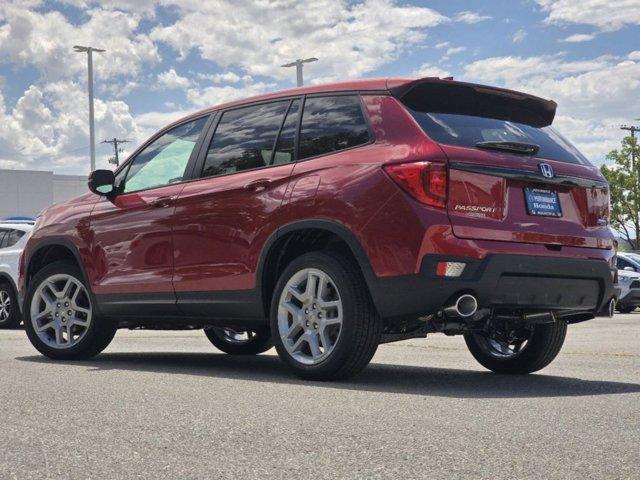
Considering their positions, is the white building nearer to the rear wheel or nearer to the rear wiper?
the rear wheel

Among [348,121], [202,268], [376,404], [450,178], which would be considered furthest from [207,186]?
[376,404]

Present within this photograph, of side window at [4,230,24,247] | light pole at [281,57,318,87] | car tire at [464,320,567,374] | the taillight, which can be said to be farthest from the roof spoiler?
light pole at [281,57,318,87]

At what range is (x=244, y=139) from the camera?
7.16 metres

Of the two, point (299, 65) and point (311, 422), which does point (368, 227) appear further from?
point (299, 65)

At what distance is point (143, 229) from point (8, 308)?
25.6ft

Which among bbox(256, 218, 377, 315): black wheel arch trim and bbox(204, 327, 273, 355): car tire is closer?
bbox(256, 218, 377, 315): black wheel arch trim

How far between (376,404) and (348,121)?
6.63 ft

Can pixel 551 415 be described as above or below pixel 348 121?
below

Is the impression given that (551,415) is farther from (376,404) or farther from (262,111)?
(262,111)

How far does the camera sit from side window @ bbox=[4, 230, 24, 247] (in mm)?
15184

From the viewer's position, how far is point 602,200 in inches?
262

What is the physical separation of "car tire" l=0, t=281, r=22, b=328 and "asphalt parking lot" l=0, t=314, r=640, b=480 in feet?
23.2

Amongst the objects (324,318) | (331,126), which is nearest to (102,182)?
(331,126)

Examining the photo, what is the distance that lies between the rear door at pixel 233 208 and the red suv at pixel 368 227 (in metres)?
0.01
